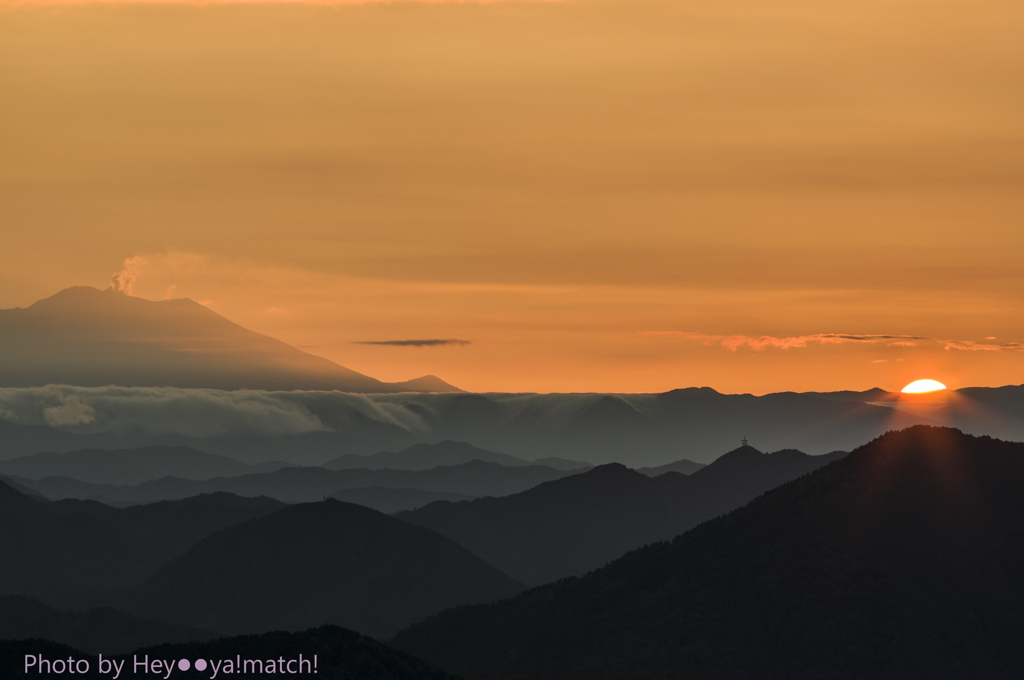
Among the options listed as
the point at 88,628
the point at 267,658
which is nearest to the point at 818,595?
the point at 267,658

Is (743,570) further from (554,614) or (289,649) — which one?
(289,649)

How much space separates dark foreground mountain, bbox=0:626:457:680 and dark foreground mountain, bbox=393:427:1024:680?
119ft

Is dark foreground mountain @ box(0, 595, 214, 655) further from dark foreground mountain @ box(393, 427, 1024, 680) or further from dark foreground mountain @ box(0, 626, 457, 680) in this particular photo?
dark foreground mountain @ box(0, 626, 457, 680)

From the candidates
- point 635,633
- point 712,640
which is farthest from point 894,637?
point 635,633

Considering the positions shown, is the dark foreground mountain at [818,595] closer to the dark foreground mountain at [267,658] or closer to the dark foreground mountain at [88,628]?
the dark foreground mountain at [267,658]

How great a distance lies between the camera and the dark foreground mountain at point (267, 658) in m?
71.1

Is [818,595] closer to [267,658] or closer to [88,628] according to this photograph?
[267,658]

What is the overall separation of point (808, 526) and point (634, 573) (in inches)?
722

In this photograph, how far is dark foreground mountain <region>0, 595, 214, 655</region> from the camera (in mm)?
147500

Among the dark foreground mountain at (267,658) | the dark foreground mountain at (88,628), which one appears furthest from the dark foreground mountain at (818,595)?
the dark foreground mountain at (88,628)

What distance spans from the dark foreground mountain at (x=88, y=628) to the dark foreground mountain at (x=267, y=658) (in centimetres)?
7249

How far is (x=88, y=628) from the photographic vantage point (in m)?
152

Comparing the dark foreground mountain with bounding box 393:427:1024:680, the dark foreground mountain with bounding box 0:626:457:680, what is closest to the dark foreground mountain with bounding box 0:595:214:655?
the dark foreground mountain with bounding box 393:427:1024:680

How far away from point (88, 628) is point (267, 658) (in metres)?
90.6
